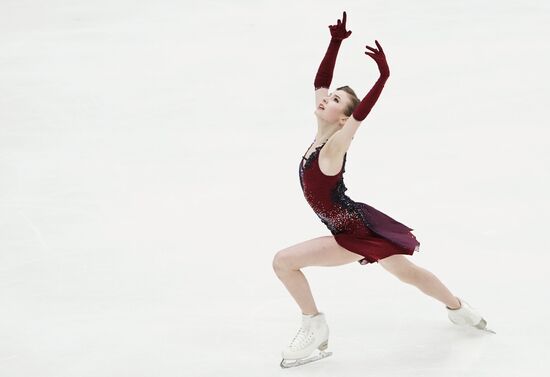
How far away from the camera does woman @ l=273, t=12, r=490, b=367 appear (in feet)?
14.4

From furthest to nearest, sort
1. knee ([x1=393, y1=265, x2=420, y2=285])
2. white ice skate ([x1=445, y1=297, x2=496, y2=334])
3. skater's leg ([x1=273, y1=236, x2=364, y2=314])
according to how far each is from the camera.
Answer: white ice skate ([x1=445, y1=297, x2=496, y2=334]) < knee ([x1=393, y1=265, x2=420, y2=285]) < skater's leg ([x1=273, y1=236, x2=364, y2=314])

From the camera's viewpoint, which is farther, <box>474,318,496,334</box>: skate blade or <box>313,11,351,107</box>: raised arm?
<box>474,318,496,334</box>: skate blade

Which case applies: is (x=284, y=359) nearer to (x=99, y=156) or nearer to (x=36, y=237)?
(x=36, y=237)

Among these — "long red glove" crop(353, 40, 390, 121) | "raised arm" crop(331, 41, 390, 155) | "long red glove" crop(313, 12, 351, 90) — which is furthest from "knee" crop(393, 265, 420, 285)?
"long red glove" crop(313, 12, 351, 90)

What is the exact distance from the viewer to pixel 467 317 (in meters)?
4.77

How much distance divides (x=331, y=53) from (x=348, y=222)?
31.3 inches

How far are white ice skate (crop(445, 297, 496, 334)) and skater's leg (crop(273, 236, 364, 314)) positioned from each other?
0.58 meters

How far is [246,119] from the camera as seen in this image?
733 centimetres

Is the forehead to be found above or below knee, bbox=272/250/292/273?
above

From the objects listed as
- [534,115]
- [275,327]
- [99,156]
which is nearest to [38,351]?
[275,327]

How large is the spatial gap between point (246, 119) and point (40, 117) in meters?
1.54

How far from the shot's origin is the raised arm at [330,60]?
15.1 ft

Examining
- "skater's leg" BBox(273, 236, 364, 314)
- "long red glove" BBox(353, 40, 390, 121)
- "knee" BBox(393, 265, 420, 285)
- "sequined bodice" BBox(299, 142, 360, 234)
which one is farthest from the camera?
"knee" BBox(393, 265, 420, 285)

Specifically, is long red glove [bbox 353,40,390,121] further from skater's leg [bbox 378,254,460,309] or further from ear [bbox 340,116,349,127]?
skater's leg [bbox 378,254,460,309]
